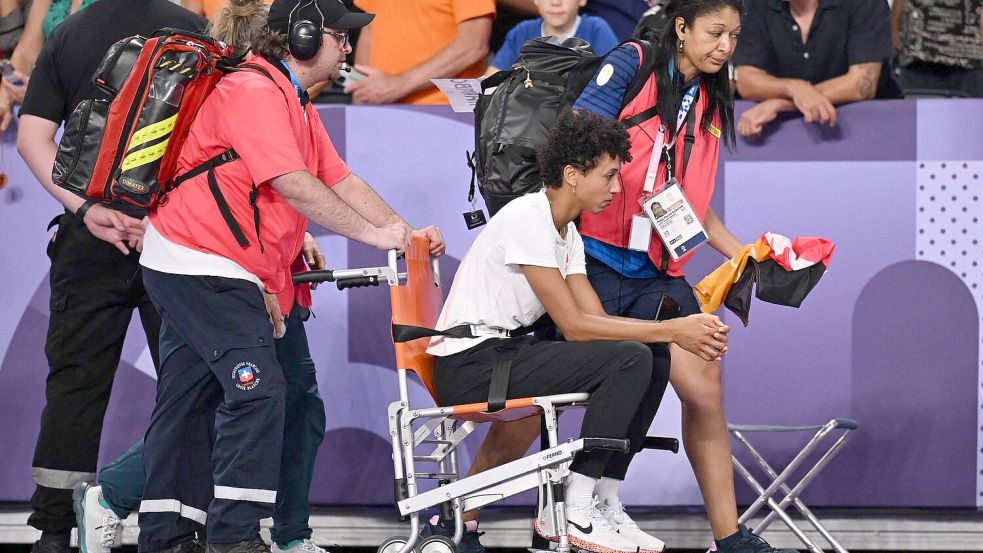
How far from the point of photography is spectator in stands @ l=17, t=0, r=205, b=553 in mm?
4156

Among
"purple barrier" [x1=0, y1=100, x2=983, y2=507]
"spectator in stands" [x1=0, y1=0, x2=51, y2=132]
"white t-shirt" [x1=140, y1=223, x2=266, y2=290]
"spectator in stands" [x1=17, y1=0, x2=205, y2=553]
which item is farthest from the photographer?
"spectator in stands" [x1=0, y1=0, x2=51, y2=132]

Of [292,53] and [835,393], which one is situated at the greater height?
[292,53]

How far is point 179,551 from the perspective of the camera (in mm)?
3766

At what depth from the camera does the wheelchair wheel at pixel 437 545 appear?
11.9ft

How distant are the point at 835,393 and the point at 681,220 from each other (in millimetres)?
1334

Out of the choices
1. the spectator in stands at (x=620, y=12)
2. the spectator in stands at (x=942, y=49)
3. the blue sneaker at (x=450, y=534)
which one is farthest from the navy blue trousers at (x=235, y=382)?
the spectator in stands at (x=942, y=49)

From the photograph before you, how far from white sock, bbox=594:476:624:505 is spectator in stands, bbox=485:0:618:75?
2.16 meters

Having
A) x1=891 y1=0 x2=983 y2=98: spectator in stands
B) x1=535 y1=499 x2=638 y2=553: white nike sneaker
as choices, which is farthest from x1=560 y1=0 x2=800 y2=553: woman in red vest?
x1=891 y1=0 x2=983 y2=98: spectator in stands

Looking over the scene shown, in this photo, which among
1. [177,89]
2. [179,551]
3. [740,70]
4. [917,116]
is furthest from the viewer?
[740,70]

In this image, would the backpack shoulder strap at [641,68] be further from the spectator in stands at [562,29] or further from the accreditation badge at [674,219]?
the spectator in stands at [562,29]

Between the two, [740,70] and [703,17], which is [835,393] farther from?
[703,17]

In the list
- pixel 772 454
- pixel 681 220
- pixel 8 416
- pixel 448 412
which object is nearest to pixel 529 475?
pixel 448 412

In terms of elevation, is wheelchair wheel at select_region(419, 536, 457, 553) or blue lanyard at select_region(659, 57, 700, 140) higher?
blue lanyard at select_region(659, 57, 700, 140)

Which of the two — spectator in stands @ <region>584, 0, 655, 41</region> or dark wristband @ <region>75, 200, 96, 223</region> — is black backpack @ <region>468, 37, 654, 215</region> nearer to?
dark wristband @ <region>75, 200, 96, 223</region>
